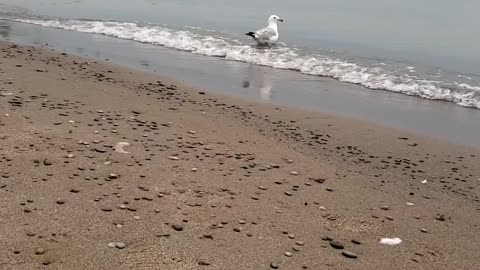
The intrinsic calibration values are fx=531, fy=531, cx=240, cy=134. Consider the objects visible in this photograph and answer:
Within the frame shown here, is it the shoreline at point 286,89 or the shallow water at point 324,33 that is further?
the shallow water at point 324,33

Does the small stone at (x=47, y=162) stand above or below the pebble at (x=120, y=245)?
above

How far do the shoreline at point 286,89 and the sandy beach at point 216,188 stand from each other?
863 millimetres

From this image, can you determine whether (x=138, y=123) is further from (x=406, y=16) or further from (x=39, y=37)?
(x=406, y=16)

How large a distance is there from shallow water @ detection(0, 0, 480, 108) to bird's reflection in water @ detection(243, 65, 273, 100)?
3.45 feet

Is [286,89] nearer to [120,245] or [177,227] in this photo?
[177,227]

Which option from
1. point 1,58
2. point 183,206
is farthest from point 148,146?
point 1,58

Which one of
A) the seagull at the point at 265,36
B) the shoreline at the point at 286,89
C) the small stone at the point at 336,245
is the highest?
the seagull at the point at 265,36

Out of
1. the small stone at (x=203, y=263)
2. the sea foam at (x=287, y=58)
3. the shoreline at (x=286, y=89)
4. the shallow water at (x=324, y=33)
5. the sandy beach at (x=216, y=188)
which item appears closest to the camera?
the small stone at (x=203, y=263)

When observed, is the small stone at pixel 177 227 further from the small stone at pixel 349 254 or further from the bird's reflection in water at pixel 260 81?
the bird's reflection in water at pixel 260 81

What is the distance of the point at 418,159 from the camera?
6840mm

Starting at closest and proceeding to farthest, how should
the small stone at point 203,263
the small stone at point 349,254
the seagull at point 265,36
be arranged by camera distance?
the small stone at point 203,263, the small stone at point 349,254, the seagull at point 265,36

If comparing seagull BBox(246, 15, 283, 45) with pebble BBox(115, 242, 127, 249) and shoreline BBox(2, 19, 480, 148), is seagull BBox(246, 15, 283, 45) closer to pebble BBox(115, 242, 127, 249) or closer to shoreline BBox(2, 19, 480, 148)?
shoreline BBox(2, 19, 480, 148)

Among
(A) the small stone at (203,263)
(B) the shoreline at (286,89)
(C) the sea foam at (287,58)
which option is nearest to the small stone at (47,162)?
(A) the small stone at (203,263)

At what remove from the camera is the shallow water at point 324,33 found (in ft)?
41.1
